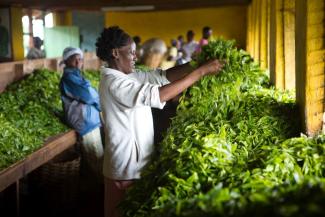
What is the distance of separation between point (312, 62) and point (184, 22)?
55.1 ft

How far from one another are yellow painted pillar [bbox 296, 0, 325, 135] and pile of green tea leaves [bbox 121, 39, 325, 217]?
193 mm

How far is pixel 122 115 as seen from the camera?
3613mm

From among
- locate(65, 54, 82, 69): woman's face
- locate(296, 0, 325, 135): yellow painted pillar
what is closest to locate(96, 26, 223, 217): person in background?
locate(296, 0, 325, 135): yellow painted pillar

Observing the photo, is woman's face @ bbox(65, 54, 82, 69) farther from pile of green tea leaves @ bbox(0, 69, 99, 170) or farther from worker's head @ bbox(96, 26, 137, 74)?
worker's head @ bbox(96, 26, 137, 74)

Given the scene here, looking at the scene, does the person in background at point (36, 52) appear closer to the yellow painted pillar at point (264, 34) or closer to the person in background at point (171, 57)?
the person in background at point (171, 57)

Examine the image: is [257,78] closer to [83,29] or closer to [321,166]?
[321,166]

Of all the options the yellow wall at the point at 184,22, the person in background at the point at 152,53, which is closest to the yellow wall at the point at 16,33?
the person in background at the point at 152,53

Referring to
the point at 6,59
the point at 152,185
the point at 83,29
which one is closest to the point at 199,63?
the point at 152,185

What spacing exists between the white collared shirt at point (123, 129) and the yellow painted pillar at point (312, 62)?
1.15 metres

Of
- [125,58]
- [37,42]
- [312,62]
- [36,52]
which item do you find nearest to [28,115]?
[125,58]

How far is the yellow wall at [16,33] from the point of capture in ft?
36.9

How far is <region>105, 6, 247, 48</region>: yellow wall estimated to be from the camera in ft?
62.5

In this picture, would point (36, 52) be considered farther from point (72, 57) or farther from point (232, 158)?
point (232, 158)

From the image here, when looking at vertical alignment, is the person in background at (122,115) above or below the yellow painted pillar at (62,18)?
below
